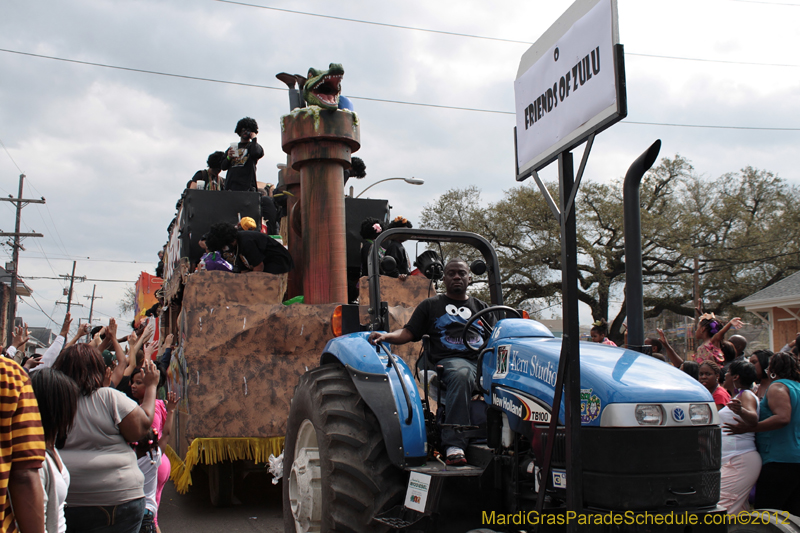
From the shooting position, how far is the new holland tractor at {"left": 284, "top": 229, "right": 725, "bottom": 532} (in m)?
2.64

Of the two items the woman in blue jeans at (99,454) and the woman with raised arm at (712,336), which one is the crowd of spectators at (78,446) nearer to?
the woman in blue jeans at (99,454)

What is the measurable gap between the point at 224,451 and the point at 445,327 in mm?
2775

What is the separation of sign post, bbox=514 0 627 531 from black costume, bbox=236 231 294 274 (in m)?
4.32

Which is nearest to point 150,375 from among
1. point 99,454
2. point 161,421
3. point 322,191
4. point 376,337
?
point 99,454

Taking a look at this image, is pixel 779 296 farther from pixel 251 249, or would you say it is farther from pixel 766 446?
pixel 251 249

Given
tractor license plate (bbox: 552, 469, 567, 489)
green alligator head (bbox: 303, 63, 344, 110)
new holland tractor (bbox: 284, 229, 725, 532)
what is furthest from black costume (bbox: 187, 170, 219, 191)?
tractor license plate (bbox: 552, 469, 567, 489)

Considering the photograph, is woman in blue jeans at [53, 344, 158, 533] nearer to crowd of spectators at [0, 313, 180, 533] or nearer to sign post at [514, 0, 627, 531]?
crowd of spectators at [0, 313, 180, 533]

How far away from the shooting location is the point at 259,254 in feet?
22.0

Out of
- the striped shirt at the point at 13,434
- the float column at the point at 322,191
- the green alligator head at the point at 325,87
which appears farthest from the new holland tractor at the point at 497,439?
the green alligator head at the point at 325,87

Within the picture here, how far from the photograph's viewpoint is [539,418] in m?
2.92

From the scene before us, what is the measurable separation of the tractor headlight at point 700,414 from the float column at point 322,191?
4.44 m

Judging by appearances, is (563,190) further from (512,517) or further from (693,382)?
(512,517)

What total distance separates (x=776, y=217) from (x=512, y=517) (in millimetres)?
31016

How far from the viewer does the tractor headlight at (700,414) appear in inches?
105
